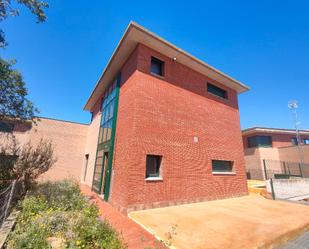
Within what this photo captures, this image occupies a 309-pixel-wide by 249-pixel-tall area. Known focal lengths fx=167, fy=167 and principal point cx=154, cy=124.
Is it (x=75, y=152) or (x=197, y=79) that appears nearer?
(x=197, y=79)

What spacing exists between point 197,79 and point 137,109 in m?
5.66

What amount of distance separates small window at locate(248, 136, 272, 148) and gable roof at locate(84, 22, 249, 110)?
35.8ft

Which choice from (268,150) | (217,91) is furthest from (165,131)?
(268,150)

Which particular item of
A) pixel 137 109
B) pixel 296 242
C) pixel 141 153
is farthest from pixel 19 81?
pixel 296 242

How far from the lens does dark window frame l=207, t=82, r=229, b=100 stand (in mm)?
12562

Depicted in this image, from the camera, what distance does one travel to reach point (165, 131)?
28.9 ft

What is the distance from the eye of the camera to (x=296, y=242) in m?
4.89

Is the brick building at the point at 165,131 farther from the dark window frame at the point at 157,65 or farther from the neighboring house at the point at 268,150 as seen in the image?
the neighboring house at the point at 268,150

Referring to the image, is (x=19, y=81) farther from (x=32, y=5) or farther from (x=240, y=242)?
(x=240, y=242)

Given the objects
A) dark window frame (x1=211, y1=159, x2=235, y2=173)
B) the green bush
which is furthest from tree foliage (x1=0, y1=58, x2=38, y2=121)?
dark window frame (x1=211, y1=159, x2=235, y2=173)

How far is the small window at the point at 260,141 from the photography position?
21828 millimetres

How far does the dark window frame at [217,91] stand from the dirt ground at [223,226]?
8.24 metres

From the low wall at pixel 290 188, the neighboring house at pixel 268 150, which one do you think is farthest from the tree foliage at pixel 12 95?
the neighboring house at pixel 268 150

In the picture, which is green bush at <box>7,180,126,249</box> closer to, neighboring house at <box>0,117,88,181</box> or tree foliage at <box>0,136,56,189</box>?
tree foliage at <box>0,136,56,189</box>
